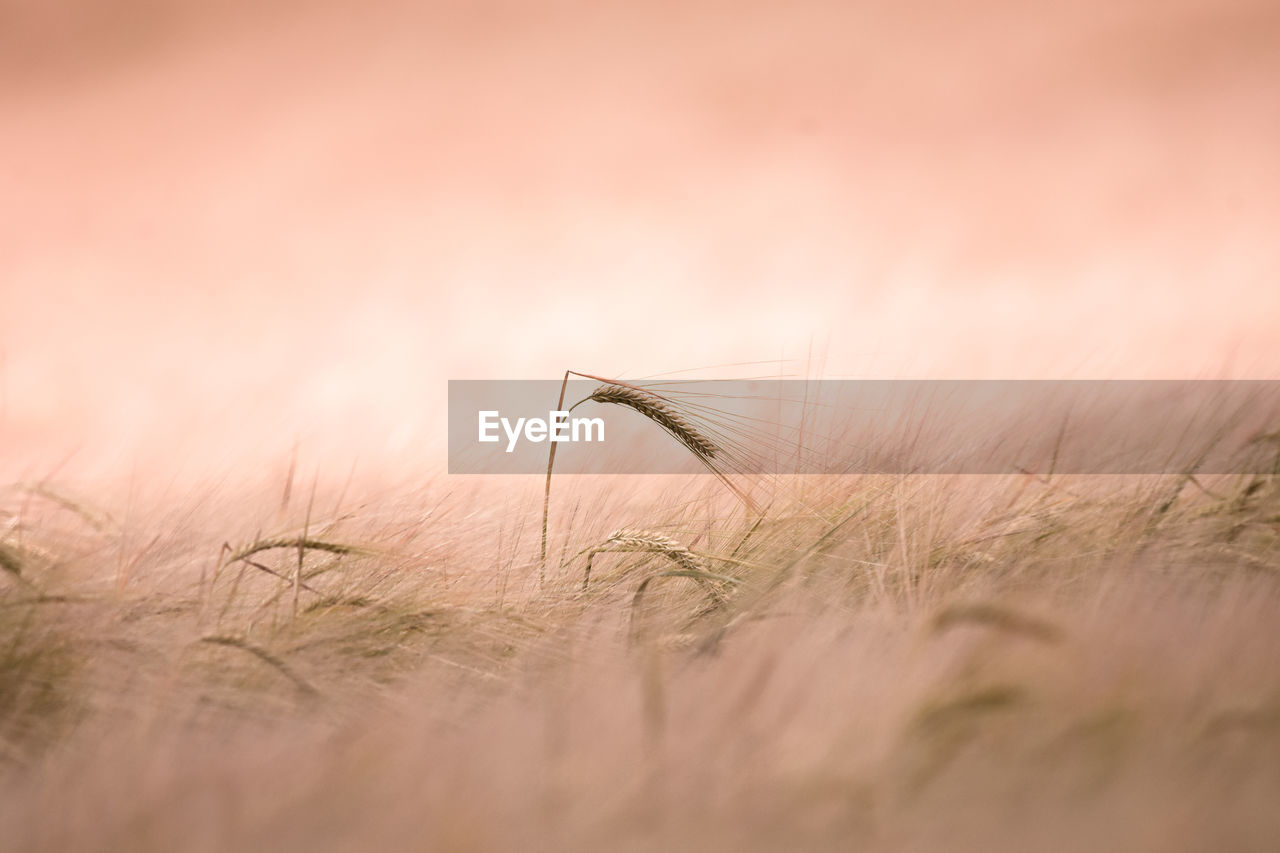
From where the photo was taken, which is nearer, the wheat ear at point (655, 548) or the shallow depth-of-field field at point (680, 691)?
the shallow depth-of-field field at point (680, 691)

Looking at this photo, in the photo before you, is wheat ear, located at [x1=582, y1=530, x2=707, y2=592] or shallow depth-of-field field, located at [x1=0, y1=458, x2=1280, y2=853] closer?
shallow depth-of-field field, located at [x1=0, y1=458, x2=1280, y2=853]

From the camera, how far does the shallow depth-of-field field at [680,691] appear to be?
39 centimetres

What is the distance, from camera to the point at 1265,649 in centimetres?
46

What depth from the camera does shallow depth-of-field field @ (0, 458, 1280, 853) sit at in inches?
15.4

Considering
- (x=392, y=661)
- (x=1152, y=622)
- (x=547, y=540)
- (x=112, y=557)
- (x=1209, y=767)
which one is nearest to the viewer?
(x=1209, y=767)

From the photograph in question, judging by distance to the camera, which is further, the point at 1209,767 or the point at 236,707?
the point at 236,707

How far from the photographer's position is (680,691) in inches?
18.7

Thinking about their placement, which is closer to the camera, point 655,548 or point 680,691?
point 680,691

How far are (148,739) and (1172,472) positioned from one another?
909 mm

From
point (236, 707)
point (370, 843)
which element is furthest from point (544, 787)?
point (236, 707)

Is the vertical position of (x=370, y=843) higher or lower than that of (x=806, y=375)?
lower

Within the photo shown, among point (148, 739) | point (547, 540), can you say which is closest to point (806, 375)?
point (547, 540)

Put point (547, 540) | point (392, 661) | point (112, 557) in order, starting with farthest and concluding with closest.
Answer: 1. point (547, 540)
2. point (112, 557)
3. point (392, 661)

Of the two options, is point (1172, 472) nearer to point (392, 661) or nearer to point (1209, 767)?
point (1209, 767)
